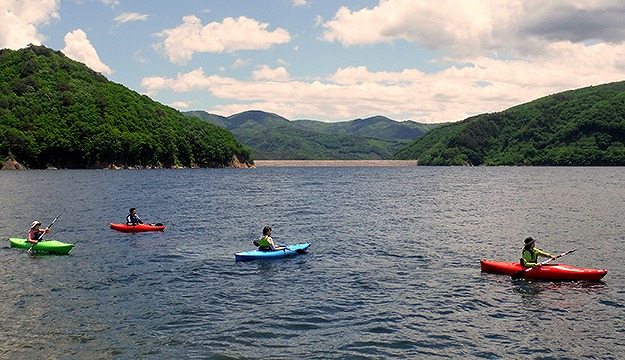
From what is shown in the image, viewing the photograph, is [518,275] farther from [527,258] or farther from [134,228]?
[134,228]

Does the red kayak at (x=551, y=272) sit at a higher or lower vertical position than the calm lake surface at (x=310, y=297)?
higher

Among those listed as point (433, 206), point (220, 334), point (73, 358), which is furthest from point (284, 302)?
point (433, 206)

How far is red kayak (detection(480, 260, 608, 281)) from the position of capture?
26766mm

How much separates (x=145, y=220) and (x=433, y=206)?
38968mm

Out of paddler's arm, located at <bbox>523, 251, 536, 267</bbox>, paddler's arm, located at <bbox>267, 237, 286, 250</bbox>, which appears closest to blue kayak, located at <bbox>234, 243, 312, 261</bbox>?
paddler's arm, located at <bbox>267, 237, 286, 250</bbox>

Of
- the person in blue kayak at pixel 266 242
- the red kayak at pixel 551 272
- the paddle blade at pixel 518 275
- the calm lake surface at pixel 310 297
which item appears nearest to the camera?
the calm lake surface at pixel 310 297

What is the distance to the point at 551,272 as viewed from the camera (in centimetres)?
2747

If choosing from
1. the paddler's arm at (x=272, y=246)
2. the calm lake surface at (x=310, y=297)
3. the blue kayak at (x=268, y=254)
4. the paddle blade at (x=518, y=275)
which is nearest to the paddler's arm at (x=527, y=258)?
the paddle blade at (x=518, y=275)

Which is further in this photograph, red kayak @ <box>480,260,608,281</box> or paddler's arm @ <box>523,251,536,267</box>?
paddler's arm @ <box>523,251,536,267</box>

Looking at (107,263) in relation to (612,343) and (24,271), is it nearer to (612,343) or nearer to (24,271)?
(24,271)

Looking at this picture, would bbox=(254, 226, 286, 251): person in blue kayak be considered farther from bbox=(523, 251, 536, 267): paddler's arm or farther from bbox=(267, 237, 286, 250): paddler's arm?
bbox=(523, 251, 536, 267): paddler's arm

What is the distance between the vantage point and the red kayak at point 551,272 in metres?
26.8

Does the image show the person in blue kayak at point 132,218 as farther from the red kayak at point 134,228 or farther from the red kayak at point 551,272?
the red kayak at point 551,272

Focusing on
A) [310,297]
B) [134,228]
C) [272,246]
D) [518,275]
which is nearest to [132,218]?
[134,228]
